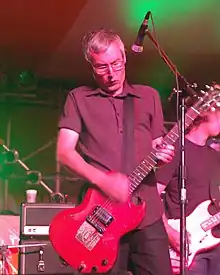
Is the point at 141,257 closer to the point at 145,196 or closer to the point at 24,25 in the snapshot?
the point at 145,196

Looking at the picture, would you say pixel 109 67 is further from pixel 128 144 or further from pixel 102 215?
pixel 102 215

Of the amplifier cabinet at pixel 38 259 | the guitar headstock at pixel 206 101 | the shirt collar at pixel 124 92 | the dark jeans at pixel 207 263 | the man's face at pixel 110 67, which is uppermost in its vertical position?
the man's face at pixel 110 67

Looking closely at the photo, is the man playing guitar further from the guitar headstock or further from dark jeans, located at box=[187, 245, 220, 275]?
the guitar headstock

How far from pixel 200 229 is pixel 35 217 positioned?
3.52 ft

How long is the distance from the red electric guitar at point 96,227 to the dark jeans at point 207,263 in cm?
84

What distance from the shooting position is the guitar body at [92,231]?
232cm

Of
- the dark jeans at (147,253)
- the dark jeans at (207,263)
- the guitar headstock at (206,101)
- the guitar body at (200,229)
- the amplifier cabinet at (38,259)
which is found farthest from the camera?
the amplifier cabinet at (38,259)

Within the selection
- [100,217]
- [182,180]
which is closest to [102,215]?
[100,217]

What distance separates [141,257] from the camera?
2236 mm

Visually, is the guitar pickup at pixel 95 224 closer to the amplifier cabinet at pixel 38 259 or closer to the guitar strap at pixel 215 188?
the guitar strap at pixel 215 188

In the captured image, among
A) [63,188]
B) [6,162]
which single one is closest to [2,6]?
[6,162]

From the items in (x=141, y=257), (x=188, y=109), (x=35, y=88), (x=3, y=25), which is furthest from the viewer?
(x=35, y=88)

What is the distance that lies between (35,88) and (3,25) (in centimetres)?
111

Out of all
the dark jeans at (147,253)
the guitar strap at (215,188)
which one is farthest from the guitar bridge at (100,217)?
the guitar strap at (215,188)
